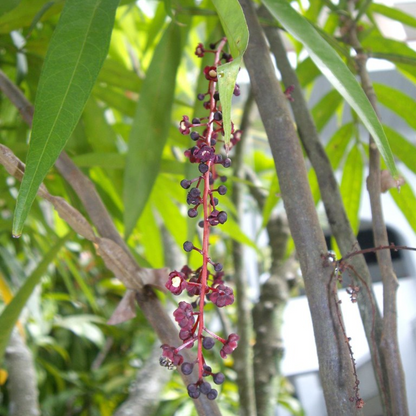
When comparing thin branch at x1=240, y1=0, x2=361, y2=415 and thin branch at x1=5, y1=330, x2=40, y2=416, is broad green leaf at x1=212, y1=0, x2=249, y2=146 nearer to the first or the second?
thin branch at x1=240, y1=0, x2=361, y2=415

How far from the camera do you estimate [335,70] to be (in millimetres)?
215

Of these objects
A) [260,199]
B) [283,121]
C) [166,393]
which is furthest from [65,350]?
[283,121]

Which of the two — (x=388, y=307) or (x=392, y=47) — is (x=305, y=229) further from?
(x=392, y=47)

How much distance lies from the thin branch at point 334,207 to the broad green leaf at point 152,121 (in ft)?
0.26

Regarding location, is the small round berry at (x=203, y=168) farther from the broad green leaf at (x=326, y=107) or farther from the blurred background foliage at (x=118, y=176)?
the broad green leaf at (x=326, y=107)

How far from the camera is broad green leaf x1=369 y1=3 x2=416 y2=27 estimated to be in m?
0.44

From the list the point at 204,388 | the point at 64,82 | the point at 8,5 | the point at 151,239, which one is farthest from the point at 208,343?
the point at 151,239

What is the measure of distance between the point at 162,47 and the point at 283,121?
157 millimetres

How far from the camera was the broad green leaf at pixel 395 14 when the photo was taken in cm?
44

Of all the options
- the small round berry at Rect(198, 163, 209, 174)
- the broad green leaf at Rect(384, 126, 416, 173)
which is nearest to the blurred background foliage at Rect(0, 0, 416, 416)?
the broad green leaf at Rect(384, 126, 416, 173)

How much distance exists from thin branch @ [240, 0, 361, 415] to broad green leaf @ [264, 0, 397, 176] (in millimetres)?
34

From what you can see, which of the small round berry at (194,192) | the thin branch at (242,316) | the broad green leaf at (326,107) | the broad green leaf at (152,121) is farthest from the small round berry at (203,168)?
the thin branch at (242,316)

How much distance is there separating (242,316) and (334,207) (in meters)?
0.39

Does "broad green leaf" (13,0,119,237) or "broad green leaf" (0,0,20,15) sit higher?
"broad green leaf" (0,0,20,15)
